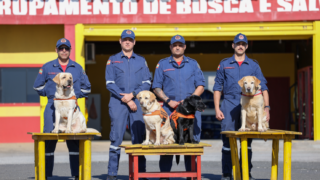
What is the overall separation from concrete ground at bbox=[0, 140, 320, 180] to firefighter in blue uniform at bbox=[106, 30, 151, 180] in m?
1.07

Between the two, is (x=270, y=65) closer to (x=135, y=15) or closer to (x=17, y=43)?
(x=135, y=15)

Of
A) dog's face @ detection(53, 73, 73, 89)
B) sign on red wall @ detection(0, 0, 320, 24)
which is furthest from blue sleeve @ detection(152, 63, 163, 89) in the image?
sign on red wall @ detection(0, 0, 320, 24)

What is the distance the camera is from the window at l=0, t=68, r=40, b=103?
12.3m

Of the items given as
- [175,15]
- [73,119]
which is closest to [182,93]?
[73,119]

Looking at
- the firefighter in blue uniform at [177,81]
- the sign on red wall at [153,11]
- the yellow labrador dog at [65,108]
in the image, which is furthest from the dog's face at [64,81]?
the sign on red wall at [153,11]

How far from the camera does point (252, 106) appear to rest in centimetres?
535

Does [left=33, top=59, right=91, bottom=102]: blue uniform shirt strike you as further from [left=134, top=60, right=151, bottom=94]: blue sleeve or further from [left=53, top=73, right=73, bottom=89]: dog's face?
[left=134, top=60, right=151, bottom=94]: blue sleeve

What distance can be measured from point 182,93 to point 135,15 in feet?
19.6

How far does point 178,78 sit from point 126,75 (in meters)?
0.73

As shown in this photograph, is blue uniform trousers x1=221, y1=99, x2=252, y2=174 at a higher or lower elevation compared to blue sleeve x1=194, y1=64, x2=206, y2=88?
lower

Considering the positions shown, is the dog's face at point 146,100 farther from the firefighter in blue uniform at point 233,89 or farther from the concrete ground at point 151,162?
the concrete ground at point 151,162

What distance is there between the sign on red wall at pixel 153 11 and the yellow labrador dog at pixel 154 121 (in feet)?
21.8

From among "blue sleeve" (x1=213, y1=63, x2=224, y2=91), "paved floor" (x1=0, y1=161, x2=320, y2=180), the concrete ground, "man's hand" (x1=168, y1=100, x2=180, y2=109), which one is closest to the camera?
"man's hand" (x1=168, y1=100, x2=180, y2=109)

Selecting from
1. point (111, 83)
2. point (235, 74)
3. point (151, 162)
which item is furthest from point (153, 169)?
point (235, 74)
